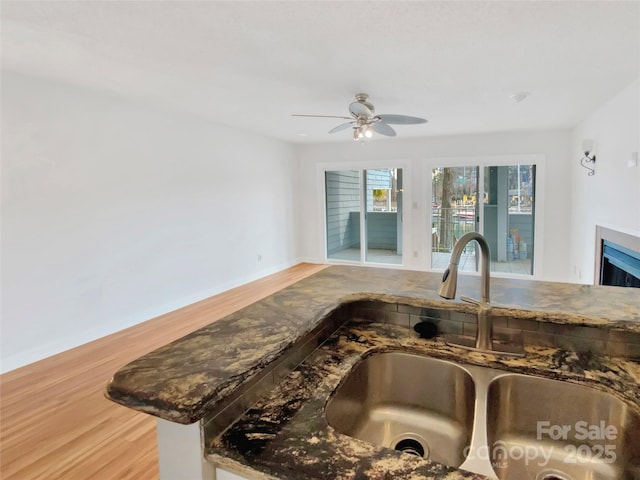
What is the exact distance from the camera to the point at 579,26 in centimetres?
205

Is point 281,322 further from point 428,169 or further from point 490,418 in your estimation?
point 428,169

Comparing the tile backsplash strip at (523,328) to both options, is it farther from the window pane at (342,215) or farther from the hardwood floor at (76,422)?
the window pane at (342,215)

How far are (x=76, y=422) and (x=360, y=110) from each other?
304 centimetres

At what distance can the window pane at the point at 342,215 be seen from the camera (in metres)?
6.66

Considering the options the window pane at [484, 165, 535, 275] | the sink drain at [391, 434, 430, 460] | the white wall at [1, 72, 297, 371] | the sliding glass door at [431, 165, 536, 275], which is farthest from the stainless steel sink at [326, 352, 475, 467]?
the window pane at [484, 165, 535, 275]

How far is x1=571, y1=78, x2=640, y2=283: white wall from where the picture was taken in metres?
2.91

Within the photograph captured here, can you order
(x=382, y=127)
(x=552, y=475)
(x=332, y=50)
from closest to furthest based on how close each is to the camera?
1. (x=552, y=475)
2. (x=332, y=50)
3. (x=382, y=127)

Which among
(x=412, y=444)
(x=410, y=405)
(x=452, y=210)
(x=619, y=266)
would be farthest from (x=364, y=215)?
(x=412, y=444)

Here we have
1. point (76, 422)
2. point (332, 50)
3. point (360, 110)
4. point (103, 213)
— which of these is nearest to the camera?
point (76, 422)

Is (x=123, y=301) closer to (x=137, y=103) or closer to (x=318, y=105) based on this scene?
(x=137, y=103)

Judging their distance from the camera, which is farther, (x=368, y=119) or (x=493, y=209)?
(x=493, y=209)

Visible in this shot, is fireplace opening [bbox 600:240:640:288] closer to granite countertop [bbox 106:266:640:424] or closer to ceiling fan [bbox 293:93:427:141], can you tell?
granite countertop [bbox 106:266:640:424]

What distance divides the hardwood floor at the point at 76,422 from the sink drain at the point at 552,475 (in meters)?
1.70

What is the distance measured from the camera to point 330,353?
1.12 meters
